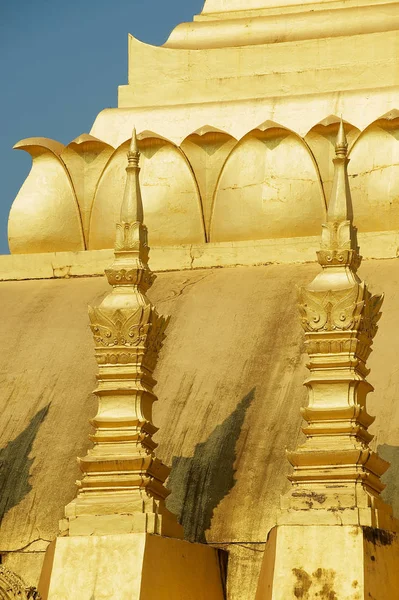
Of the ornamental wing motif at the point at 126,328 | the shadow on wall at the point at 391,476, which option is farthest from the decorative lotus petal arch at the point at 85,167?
the shadow on wall at the point at 391,476

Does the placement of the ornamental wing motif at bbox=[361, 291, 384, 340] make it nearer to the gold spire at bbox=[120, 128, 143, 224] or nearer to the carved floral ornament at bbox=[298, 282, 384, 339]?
the carved floral ornament at bbox=[298, 282, 384, 339]

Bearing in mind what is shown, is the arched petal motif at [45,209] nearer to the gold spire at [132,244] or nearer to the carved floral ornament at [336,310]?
the gold spire at [132,244]

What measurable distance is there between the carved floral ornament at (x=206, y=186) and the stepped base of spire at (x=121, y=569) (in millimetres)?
5244

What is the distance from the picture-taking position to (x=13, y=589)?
12797mm

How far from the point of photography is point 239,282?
53.9 feet

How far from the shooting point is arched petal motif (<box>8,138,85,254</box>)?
18094mm

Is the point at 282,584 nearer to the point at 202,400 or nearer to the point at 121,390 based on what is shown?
the point at 121,390

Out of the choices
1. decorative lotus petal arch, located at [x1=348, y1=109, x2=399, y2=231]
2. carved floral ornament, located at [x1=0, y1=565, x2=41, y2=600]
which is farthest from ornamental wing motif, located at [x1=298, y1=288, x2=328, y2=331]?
decorative lotus petal arch, located at [x1=348, y1=109, x2=399, y2=231]

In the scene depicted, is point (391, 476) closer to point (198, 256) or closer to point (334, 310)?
point (334, 310)

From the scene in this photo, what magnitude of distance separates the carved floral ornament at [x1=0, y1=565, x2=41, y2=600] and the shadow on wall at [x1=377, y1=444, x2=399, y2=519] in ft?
8.99

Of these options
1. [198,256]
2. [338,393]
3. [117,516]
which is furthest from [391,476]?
[198,256]

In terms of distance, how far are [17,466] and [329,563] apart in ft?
11.3

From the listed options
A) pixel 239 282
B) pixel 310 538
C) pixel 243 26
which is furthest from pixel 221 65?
pixel 310 538

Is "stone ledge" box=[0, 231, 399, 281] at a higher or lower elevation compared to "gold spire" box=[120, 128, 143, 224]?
higher
